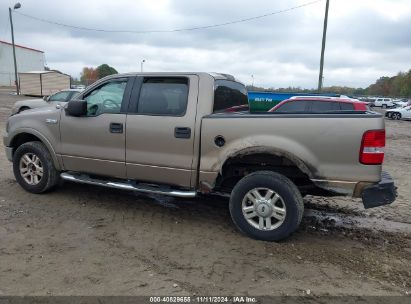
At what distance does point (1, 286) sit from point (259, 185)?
8.70 ft

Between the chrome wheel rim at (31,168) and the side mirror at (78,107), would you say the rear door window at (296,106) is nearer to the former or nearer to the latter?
the side mirror at (78,107)

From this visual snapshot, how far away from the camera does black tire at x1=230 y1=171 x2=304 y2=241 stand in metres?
4.35

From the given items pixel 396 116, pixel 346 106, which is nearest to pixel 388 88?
pixel 396 116

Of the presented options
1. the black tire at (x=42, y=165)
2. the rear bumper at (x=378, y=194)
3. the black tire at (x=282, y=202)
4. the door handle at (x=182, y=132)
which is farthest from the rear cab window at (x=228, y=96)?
the black tire at (x=42, y=165)

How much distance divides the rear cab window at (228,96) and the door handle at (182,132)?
A: 45 centimetres

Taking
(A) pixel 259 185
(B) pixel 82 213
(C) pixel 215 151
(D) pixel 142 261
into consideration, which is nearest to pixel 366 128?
(A) pixel 259 185

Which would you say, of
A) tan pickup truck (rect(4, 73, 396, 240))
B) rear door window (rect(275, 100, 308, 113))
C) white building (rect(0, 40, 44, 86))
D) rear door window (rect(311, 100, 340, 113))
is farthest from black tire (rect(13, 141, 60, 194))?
white building (rect(0, 40, 44, 86))

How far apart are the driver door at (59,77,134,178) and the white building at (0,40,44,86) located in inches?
2677

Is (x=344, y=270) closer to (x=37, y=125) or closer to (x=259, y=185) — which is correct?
(x=259, y=185)

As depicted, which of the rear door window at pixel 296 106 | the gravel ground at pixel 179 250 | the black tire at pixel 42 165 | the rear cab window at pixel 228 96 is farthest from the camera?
the rear door window at pixel 296 106

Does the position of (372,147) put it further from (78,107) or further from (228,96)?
(78,107)

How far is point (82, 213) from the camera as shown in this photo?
17.5ft

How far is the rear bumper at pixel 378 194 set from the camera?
4.18 meters

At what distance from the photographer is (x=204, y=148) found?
4723 mm
